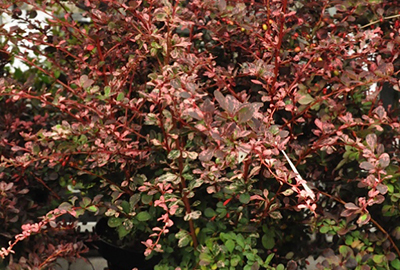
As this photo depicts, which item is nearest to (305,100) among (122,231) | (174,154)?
(174,154)

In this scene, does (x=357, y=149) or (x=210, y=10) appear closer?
Result: (x=357, y=149)

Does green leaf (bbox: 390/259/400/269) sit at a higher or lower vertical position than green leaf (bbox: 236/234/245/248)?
lower

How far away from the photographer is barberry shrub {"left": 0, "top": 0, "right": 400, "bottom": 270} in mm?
1503

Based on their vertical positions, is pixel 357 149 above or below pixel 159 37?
below

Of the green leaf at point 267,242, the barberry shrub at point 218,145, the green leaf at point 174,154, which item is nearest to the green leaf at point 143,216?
the barberry shrub at point 218,145

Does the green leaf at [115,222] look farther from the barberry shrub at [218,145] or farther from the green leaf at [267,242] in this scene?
the green leaf at [267,242]

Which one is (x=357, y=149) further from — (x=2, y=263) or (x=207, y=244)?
(x=2, y=263)

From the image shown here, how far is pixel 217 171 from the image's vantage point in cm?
138

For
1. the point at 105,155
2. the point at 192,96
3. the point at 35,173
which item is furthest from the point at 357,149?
the point at 35,173

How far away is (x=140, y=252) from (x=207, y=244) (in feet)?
1.08

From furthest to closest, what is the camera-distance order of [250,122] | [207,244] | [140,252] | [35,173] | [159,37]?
[35,173], [140,252], [207,244], [159,37], [250,122]

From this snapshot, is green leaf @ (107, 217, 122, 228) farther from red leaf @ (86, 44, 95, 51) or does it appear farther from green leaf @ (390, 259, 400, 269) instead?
green leaf @ (390, 259, 400, 269)

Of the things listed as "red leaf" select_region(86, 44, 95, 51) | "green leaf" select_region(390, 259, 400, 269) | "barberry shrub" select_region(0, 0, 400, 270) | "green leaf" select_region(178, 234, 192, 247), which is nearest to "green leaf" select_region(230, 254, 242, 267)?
"barberry shrub" select_region(0, 0, 400, 270)

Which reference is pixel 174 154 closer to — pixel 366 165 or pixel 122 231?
pixel 122 231
